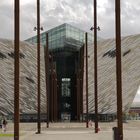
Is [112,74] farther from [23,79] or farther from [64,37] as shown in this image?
[64,37]

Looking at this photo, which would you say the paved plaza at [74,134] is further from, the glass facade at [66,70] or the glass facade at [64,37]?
the glass facade at [64,37]

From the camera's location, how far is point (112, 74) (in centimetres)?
9644

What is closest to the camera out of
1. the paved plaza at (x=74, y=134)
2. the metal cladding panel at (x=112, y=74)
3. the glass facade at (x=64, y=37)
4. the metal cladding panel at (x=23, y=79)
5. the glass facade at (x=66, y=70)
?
the paved plaza at (x=74, y=134)

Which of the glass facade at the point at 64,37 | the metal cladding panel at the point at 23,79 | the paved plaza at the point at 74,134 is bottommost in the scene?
the paved plaza at the point at 74,134

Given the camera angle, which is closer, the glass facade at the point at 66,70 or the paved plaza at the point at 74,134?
the paved plaza at the point at 74,134

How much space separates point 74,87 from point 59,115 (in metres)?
6.48

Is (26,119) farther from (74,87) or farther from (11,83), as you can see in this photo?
(74,87)

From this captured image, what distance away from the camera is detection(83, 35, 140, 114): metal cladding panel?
89606 mm

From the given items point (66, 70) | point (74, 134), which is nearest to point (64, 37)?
Answer: point (66, 70)

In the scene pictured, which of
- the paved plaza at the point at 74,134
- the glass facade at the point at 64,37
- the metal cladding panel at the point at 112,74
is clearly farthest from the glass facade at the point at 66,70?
the paved plaza at the point at 74,134

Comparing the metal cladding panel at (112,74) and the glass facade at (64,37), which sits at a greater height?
the glass facade at (64,37)

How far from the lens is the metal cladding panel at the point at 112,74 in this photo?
89606 mm

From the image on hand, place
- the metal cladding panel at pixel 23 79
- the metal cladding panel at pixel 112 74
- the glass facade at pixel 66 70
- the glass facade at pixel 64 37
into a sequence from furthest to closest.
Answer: the glass facade at pixel 64 37, the glass facade at pixel 66 70, the metal cladding panel at pixel 23 79, the metal cladding panel at pixel 112 74

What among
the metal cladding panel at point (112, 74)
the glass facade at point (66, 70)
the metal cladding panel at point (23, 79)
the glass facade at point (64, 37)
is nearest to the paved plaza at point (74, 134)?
the metal cladding panel at point (112, 74)
